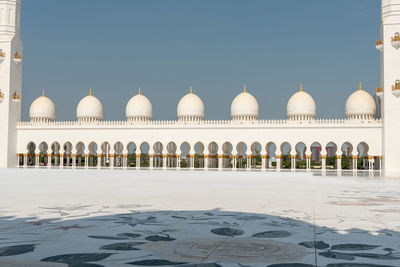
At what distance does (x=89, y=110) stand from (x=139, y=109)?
5.36 m

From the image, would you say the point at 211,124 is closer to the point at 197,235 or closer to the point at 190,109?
the point at 190,109

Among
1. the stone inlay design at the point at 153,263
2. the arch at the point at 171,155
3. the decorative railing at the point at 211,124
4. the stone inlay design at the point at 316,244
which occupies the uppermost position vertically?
the decorative railing at the point at 211,124

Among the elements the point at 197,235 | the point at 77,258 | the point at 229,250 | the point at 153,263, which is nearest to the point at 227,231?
the point at 197,235

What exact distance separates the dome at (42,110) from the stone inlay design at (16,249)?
43.7m

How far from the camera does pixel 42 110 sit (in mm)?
46031

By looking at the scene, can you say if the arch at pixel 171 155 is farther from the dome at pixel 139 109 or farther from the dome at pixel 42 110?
the dome at pixel 42 110

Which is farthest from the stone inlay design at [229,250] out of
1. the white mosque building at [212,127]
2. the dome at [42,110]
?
the dome at [42,110]

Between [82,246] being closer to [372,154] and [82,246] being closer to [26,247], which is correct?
[26,247]

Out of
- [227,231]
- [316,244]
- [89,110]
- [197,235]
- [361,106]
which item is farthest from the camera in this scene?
[89,110]

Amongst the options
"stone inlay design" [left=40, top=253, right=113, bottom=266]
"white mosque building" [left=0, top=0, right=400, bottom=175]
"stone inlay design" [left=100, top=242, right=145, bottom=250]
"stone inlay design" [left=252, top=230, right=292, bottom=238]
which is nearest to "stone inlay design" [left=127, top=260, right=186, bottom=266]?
"stone inlay design" [left=40, top=253, right=113, bottom=266]

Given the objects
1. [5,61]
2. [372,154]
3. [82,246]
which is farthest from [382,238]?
[5,61]

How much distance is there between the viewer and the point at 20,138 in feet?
144

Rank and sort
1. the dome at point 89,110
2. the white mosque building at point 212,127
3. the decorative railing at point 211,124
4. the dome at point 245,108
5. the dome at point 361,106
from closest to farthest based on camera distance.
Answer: the white mosque building at point 212,127
the decorative railing at point 211,124
the dome at point 361,106
the dome at point 245,108
the dome at point 89,110

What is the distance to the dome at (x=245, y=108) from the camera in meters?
41.8
